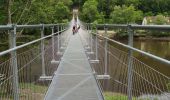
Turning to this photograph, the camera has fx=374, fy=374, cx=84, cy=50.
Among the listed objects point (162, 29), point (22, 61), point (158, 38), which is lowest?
point (158, 38)

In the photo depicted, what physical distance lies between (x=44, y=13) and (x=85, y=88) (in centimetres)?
1830

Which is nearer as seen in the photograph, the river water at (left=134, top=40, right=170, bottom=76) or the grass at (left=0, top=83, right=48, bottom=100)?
the grass at (left=0, top=83, right=48, bottom=100)

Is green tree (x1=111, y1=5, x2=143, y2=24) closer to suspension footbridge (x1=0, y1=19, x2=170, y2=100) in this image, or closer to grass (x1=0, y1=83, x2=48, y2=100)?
suspension footbridge (x1=0, y1=19, x2=170, y2=100)

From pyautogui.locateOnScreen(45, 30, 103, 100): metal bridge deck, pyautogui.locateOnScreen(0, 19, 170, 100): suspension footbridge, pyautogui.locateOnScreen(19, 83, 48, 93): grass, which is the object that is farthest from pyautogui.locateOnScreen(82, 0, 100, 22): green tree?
pyautogui.locateOnScreen(19, 83, 48, 93): grass

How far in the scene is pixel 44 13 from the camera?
2383cm

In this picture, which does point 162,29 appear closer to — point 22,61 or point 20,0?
point 22,61

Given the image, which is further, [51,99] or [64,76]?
[64,76]

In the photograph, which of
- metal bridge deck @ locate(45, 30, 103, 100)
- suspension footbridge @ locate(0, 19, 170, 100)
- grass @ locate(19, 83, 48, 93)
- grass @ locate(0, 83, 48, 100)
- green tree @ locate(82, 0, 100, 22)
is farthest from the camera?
green tree @ locate(82, 0, 100, 22)

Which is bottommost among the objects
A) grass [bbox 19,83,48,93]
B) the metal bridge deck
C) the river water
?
the river water

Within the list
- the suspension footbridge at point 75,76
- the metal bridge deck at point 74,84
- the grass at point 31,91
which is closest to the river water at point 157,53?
the metal bridge deck at point 74,84

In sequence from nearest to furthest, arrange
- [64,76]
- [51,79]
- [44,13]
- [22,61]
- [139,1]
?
[22,61] < [51,79] < [64,76] < [44,13] < [139,1]

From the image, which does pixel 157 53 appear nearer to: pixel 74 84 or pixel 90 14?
pixel 90 14

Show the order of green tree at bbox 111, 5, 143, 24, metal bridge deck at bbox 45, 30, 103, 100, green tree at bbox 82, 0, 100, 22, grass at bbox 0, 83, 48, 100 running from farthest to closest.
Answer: green tree at bbox 111, 5, 143, 24, green tree at bbox 82, 0, 100, 22, metal bridge deck at bbox 45, 30, 103, 100, grass at bbox 0, 83, 48, 100

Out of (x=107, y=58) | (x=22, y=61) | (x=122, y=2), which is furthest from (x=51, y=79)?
(x=122, y=2)
